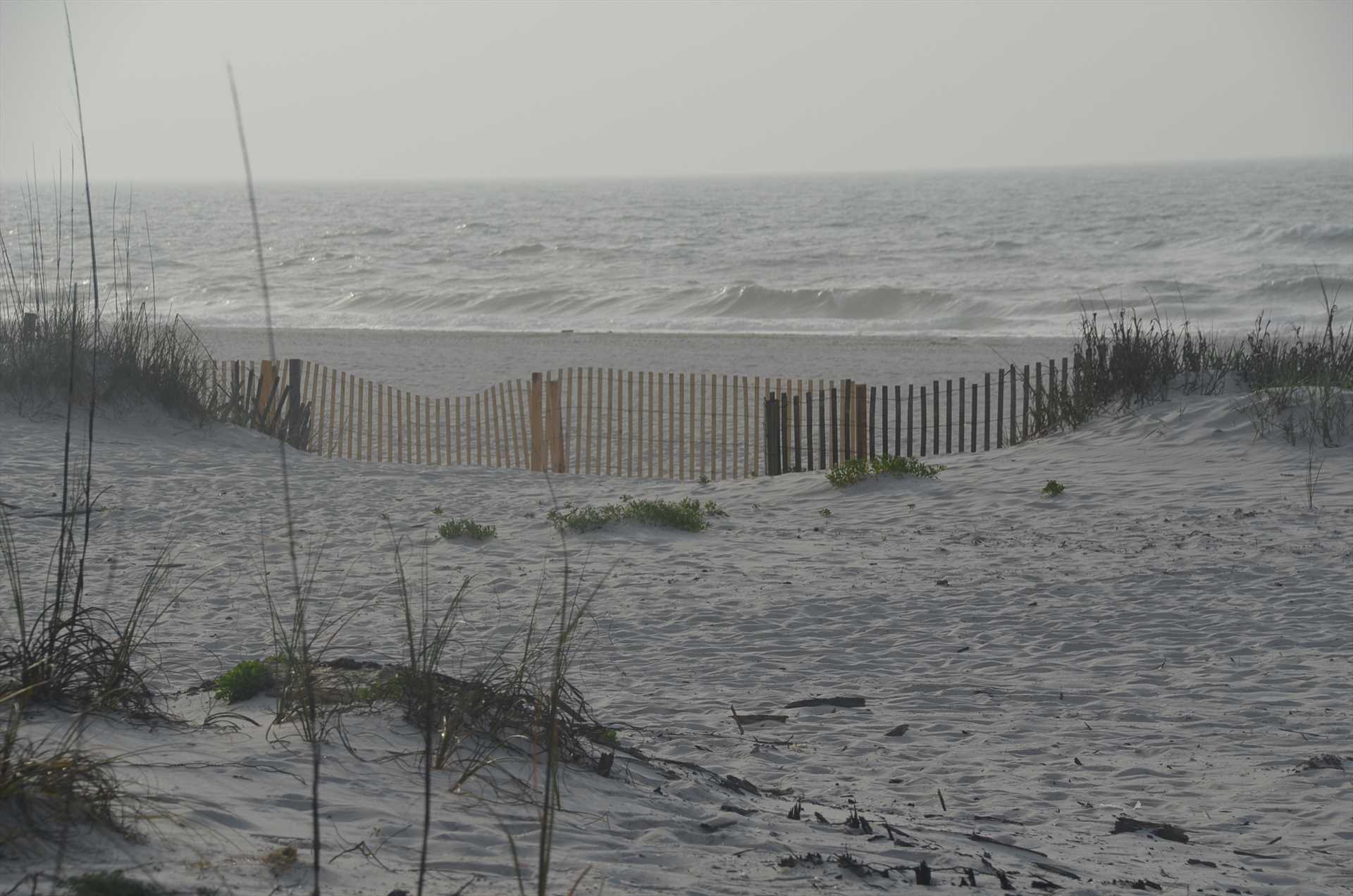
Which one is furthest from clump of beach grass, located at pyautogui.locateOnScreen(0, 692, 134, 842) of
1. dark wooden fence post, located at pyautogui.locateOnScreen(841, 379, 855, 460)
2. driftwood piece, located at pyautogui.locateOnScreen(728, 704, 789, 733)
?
dark wooden fence post, located at pyautogui.locateOnScreen(841, 379, 855, 460)

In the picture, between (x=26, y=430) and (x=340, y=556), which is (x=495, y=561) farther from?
(x=26, y=430)

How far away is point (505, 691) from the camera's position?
164 inches

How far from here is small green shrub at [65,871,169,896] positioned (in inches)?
102

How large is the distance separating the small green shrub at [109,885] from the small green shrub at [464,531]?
613cm

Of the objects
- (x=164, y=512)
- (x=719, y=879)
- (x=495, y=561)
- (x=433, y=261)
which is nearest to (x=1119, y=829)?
(x=719, y=879)

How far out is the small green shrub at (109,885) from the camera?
2.60 m

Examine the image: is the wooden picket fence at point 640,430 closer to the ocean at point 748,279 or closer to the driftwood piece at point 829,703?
the ocean at point 748,279

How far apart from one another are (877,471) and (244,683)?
721 centimetres

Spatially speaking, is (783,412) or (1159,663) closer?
(1159,663)

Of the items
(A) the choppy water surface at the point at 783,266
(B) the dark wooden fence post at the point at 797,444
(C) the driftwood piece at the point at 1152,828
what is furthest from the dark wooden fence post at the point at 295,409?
(A) the choppy water surface at the point at 783,266

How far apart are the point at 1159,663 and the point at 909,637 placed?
1.26 m

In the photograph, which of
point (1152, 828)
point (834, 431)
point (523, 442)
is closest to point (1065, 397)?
point (834, 431)

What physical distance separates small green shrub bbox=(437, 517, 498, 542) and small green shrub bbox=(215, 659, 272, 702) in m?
4.33

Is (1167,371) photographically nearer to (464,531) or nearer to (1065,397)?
(1065,397)
